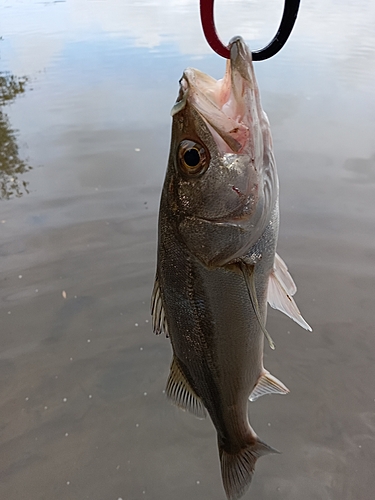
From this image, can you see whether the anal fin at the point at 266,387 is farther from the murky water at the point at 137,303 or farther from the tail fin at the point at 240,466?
the murky water at the point at 137,303

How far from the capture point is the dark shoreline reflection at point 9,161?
5.39 m

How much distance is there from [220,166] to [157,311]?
0.62m

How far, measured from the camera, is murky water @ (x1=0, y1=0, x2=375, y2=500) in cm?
281

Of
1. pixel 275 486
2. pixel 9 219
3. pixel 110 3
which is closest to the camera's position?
pixel 275 486

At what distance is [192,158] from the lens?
1.47 meters

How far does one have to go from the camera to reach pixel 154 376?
10.9ft

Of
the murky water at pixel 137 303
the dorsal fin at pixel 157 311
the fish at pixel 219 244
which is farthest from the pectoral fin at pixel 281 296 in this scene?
the murky water at pixel 137 303

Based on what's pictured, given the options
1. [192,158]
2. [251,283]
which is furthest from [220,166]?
[251,283]

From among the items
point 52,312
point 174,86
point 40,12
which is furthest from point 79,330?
point 40,12

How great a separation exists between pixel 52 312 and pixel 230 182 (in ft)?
9.16

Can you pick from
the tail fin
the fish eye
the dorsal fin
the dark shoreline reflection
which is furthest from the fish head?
the dark shoreline reflection

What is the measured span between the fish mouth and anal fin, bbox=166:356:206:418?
93 centimetres

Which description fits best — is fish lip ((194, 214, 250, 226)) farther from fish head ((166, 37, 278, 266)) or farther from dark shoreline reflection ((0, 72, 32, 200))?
dark shoreline reflection ((0, 72, 32, 200))

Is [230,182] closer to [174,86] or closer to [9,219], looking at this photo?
[9,219]
